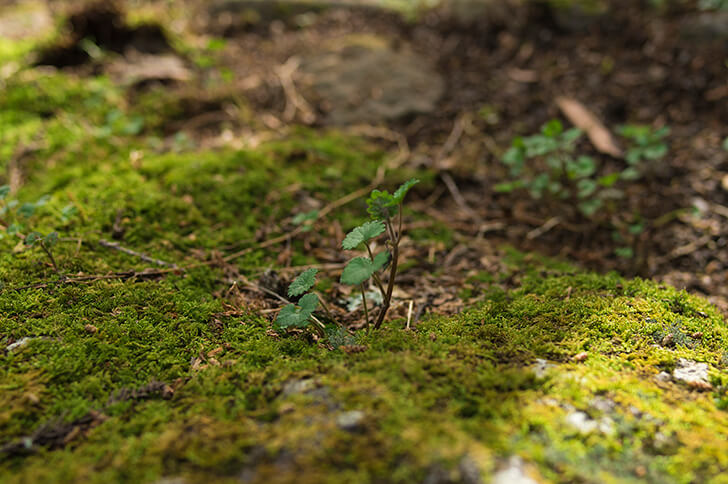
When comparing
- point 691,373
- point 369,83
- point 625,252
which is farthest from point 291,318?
point 369,83

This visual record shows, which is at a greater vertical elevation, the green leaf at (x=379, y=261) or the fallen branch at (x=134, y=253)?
the green leaf at (x=379, y=261)

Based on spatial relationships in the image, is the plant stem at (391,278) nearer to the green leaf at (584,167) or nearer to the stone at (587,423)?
the stone at (587,423)

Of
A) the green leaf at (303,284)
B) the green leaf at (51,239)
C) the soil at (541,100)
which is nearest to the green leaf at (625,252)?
the soil at (541,100)

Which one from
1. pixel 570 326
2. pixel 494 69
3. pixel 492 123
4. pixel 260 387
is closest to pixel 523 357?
pixel 570 326

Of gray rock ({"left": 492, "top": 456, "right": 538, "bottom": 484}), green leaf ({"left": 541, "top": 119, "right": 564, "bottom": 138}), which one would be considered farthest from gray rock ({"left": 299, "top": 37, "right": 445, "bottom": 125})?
gray rock ({"left": 492, "top": 456, "right": 538, "bottom": 484})

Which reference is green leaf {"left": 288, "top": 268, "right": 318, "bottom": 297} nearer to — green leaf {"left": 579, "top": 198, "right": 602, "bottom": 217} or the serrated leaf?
the serrated leaf

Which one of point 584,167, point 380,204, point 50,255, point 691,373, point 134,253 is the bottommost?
point 691,373

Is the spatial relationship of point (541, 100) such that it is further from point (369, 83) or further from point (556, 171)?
point (369, 83)
